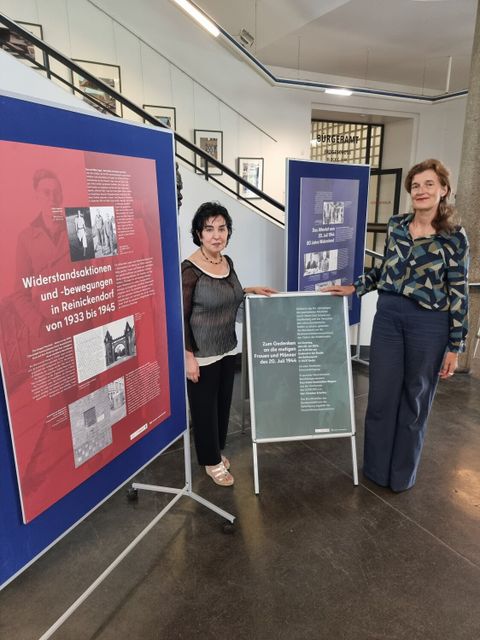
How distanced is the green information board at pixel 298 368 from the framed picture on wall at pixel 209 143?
4.60 m

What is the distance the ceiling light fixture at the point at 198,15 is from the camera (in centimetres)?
379

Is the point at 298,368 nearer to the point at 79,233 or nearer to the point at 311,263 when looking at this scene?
the point at 311,263

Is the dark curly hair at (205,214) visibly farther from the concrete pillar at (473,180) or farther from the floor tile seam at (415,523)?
the concrete pillar at (473,180)

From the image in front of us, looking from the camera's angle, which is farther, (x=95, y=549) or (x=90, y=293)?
(x=95, y=549)

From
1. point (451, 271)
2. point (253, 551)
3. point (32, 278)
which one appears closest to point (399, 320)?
point (451, 271)

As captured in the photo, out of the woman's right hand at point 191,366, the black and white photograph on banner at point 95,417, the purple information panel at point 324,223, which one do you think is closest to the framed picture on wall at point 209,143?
the purple information panel at point 324,223

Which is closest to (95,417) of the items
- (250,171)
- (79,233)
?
(79,233)

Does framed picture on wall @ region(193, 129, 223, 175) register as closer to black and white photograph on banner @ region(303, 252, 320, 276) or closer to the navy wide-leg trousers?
black and white photograph on banner @ region(303, 252, 320, 276)

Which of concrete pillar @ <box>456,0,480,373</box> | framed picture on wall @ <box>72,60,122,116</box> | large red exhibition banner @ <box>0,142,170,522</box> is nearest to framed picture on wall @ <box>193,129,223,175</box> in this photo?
framed picture on wall @ <box>72,60,122,116</box>

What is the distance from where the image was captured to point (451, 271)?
6.80 ft

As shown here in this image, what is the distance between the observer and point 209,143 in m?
6.57

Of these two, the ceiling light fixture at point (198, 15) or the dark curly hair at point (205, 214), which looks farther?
the ceiling light fixture at point (198, 15)

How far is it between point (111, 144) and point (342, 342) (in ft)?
5.58

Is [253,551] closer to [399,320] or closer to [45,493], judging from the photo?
[45,493]
